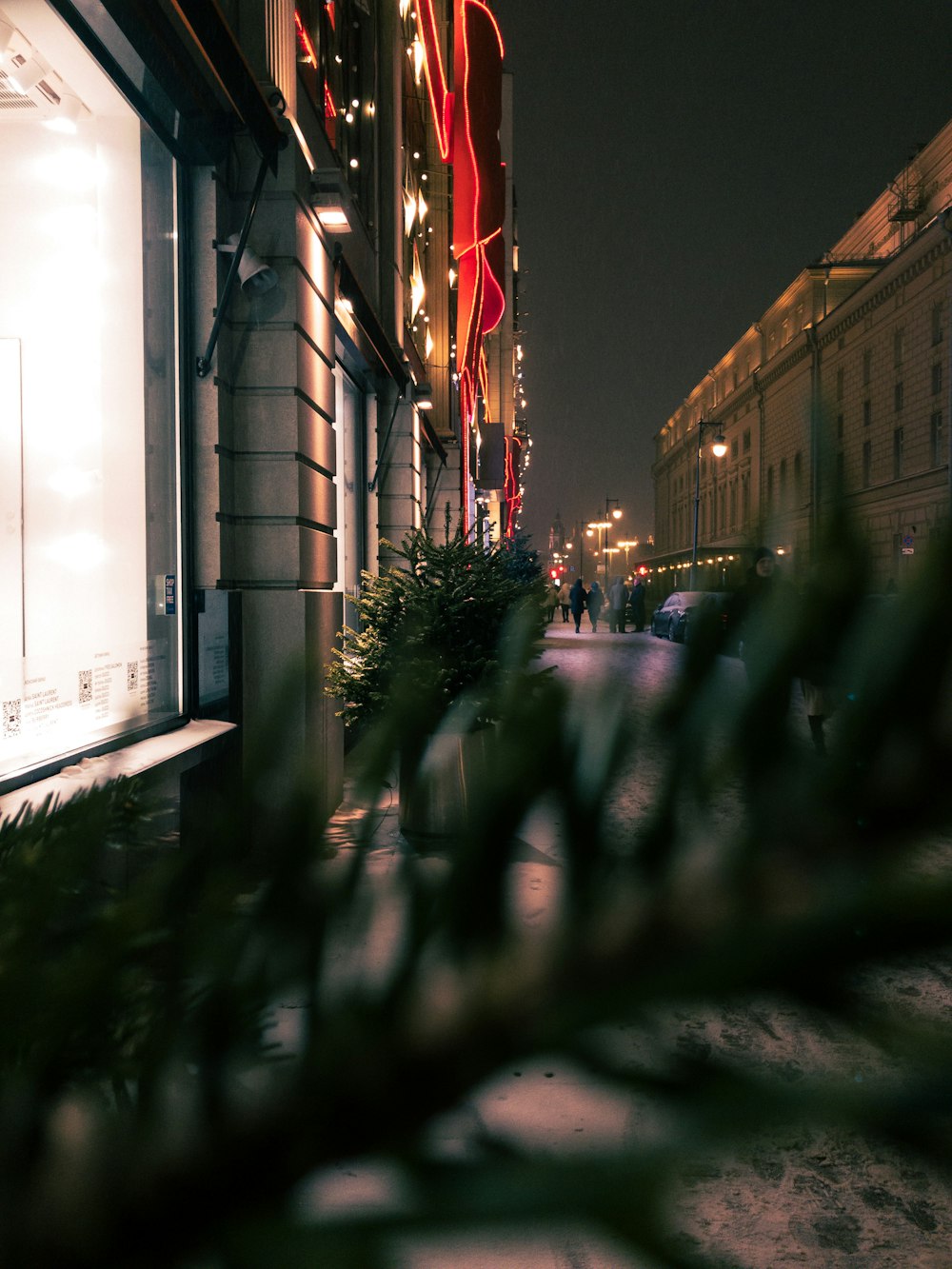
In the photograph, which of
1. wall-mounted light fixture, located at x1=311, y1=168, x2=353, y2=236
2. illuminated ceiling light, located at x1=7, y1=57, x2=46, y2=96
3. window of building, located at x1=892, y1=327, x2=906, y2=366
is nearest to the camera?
window of building, located at x1=892, y1=327, x2=906, y2=366

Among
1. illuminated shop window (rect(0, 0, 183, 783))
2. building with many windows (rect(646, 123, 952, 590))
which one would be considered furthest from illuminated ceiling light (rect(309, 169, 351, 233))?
building with many windows (rect(646, 123, 952, 590))

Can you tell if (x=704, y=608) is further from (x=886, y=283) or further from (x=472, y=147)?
(x=472, y=147)

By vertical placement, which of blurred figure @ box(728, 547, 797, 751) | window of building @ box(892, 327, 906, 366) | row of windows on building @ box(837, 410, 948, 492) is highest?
window of building @ box(892, 327, 906, 366)

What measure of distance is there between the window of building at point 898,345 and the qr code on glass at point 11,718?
12.7ft

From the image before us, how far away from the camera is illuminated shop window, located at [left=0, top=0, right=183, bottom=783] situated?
4.03 meters

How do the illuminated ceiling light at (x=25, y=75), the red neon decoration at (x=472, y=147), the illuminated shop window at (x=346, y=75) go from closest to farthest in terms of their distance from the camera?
1. the illuminated ceiling light at (x=25, y=75)
2. the illuminated shop window at (x=346, y=75)
3. the red neon decoration at (x=472, y=147)

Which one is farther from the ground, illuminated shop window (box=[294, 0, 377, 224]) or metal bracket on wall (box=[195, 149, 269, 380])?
illuminated shop window (box=[294, 0, 377, 224])

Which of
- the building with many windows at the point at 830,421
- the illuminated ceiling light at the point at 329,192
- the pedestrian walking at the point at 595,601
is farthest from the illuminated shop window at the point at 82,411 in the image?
the pedestrian walking at the point at 595,601

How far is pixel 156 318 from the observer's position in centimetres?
525

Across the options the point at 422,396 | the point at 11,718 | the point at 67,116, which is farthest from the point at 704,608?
the point at 422,396

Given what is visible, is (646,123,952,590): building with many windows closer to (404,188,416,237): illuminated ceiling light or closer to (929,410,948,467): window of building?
(929,410,948,467): window of building

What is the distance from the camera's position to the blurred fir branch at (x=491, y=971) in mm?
250

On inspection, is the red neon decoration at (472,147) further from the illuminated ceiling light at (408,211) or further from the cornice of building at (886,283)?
the cornice of building at (886,283)

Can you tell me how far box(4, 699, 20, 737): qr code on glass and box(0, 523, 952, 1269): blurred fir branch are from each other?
3800 mm
